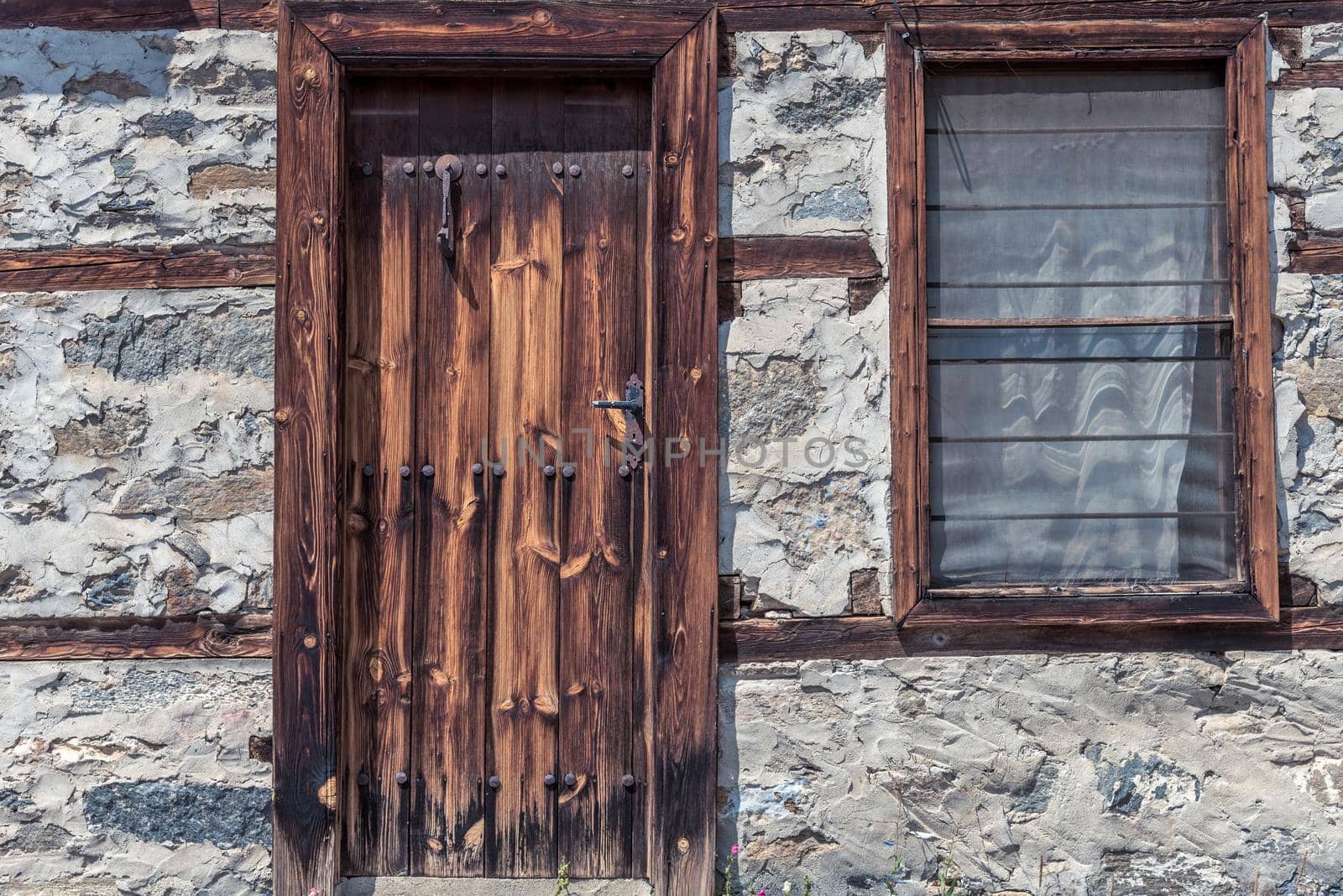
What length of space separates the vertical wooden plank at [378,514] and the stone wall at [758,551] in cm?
24

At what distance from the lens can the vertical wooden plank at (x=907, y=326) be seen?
264cm

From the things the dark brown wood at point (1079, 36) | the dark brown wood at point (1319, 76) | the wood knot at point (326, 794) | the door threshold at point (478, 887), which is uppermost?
the dark brown wood at point (1079, 36)

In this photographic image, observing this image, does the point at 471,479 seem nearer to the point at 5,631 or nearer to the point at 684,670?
the point at 684,670

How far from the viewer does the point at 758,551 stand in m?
2.67

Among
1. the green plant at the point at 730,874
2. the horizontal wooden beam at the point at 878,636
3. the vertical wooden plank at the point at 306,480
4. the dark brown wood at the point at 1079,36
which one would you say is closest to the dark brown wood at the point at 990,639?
the horizontal wooden beam at the point at 878,636

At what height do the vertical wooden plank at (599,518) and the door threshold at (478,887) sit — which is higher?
the vertical wooden plank at (599,518)

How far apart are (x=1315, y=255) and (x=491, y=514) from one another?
2437 mm

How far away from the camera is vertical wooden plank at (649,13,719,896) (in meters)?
2.62

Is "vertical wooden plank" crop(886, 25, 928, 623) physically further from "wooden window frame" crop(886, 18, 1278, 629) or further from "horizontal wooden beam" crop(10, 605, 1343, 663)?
"horizontal wooden beam" crop(10, 605, 1343, 663)

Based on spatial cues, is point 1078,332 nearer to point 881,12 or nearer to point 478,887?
point 881,12

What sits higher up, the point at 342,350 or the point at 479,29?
the point at 479,29

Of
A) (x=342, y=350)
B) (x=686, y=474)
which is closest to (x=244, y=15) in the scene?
(x=342, y=350)

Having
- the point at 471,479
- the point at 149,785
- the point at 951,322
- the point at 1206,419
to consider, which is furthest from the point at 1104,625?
the point at 149,785

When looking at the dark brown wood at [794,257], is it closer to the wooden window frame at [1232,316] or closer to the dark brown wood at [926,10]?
the wooden window frame at [1232,316]
